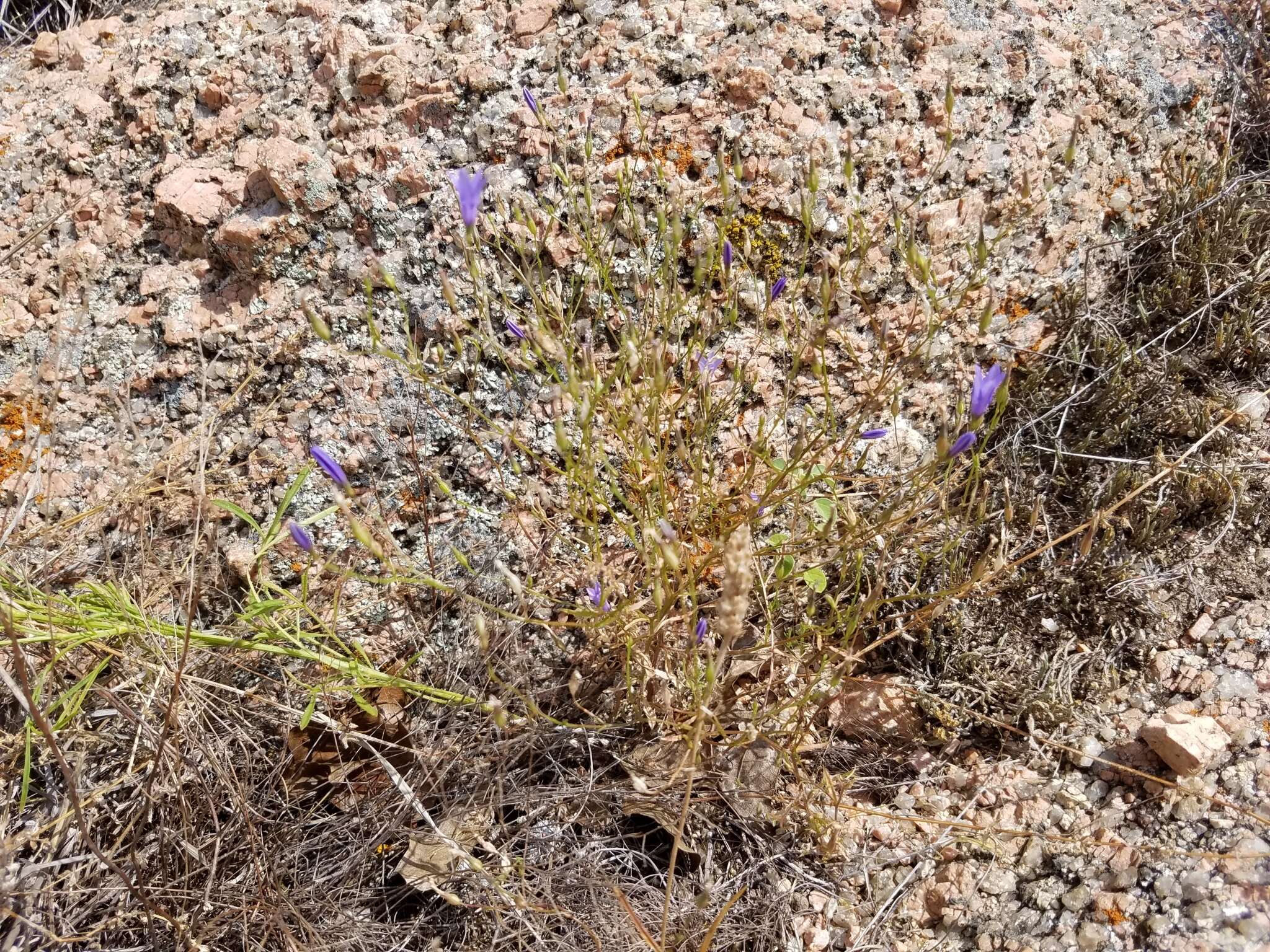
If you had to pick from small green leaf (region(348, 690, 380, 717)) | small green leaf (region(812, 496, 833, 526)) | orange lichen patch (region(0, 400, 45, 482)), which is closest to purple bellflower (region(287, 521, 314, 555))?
small green leaf (region(348, 690, 380, 717))

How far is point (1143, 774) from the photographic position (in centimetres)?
159

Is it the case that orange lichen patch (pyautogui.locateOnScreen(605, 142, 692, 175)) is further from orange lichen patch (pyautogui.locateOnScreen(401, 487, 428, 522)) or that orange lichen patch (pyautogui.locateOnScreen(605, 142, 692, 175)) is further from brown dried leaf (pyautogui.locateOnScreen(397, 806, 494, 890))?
brown dried leaf (pyautogui.locateOnScreen(397, 806, 494, 890))

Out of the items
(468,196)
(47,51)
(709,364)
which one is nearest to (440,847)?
(709,364)

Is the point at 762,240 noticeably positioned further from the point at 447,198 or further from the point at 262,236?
the point at 262,236

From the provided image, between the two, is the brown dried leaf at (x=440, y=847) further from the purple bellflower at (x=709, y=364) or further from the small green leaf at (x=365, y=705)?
the purple bellflower at (x=709, y=364)

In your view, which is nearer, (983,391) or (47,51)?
(983,391)

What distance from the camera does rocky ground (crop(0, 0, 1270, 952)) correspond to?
194cm

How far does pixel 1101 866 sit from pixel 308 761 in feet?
5.52

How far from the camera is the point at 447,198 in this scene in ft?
7.08

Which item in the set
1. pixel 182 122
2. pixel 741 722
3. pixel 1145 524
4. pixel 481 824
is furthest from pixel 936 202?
pixel 182 122

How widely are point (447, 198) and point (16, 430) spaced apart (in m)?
1.26

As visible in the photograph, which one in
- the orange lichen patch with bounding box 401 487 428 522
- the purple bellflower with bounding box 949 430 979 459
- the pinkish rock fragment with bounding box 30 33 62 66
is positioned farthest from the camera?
the pinkish rock fragment with bounding box 30 33 62 66

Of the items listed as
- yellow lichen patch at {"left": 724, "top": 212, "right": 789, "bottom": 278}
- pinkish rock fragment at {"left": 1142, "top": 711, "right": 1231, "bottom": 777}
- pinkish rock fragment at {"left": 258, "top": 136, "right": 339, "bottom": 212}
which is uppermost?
pinkish rock fragment at {"left": 258, "top": 136, "right": 339, "bottom": 212}

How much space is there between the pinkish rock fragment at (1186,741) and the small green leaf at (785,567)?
2.61 feet
